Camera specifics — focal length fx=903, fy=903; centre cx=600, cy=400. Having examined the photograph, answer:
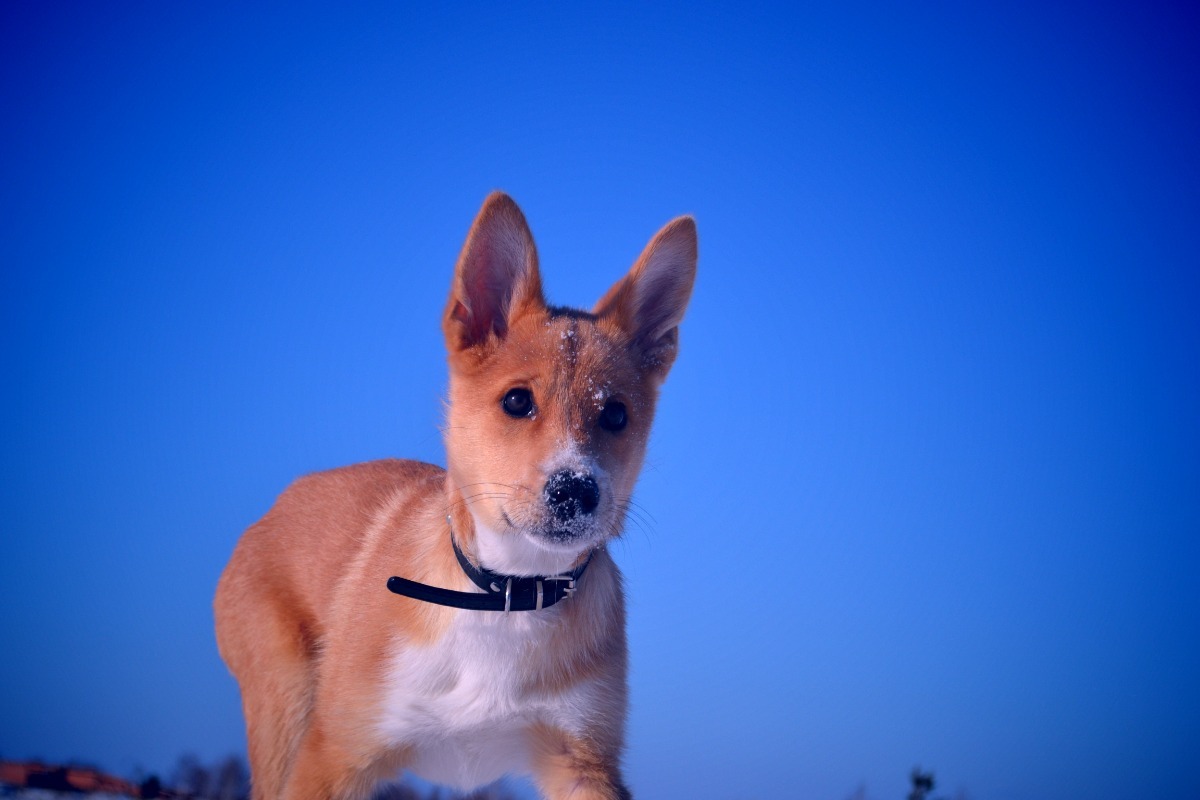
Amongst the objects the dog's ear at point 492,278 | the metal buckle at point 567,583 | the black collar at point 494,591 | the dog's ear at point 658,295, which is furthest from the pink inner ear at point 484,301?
the metal buckle at point 567,583

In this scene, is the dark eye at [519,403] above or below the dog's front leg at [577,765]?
above

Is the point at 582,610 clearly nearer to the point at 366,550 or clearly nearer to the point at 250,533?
the point at 366,550

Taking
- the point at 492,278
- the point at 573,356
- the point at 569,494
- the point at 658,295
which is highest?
the point at 658,295

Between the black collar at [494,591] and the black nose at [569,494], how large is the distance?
556 millimetres

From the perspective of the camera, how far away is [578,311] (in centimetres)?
548

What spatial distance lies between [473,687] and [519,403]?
142 cm

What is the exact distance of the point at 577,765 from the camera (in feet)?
15.1

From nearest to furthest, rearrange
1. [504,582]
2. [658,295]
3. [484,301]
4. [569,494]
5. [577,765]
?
[569,494]
[504,582]
[577,765]
[484,301]
[658,295]

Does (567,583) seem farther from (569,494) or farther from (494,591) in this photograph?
(569,494)

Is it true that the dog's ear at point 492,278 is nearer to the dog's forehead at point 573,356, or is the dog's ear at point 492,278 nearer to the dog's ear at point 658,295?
the dog's forehead at point 573,356

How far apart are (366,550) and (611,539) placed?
183cm

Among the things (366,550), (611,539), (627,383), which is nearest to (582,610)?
(611,539)

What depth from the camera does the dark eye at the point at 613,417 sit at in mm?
4574

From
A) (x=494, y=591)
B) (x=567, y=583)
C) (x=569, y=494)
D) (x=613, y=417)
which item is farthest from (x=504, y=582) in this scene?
(x=613, y=417)
